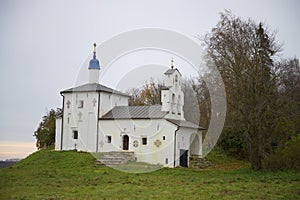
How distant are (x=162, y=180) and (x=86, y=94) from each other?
1462 cm

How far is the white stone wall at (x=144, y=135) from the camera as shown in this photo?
3050 centimetres

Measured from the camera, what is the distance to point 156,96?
5275 cm

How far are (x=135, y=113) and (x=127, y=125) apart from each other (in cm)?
111

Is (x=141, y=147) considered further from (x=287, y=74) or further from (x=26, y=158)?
(x=287, y=74)

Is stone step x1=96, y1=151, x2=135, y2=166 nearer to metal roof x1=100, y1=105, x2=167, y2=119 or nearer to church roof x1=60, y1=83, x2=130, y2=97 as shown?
metal roof x1=100, y1=105, x2=167, y2=119

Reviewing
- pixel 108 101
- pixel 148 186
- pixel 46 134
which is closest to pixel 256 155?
pixel 148 186

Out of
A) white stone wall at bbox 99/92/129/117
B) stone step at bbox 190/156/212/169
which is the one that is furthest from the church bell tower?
stone step at bbox 190/156/212/169

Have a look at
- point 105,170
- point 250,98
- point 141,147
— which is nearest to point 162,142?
point 141,147

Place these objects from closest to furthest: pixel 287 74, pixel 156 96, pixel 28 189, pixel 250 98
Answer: pixel 28 189 → pixel 250 98 → pixel 287 74 → pixel 156 96

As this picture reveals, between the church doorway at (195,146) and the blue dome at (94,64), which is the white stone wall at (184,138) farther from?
the blue dome at (94,64)

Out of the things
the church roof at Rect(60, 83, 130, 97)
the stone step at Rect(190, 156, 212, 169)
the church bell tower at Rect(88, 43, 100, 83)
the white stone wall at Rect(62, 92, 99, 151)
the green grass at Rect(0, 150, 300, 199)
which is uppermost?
the church bell tower at Rect(88, 43, 100, 83)

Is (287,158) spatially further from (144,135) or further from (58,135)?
(58,135)

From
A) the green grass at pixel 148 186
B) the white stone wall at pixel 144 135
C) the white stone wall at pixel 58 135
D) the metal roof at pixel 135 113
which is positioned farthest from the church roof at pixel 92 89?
the green grass at pixel 148 186

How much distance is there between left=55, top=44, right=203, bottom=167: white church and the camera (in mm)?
30828
